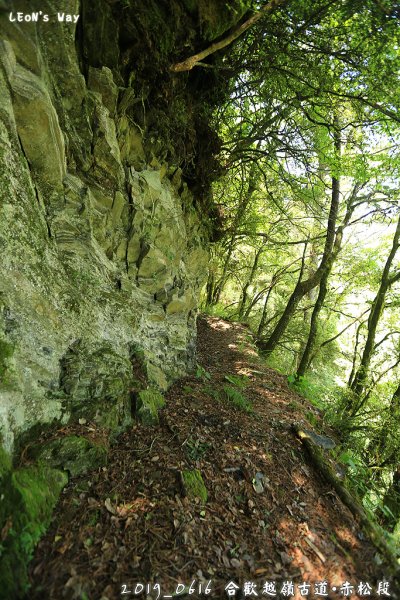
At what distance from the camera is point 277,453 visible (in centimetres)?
446

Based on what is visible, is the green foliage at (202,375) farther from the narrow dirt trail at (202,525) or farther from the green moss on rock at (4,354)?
the green moss on rock at (4,354)

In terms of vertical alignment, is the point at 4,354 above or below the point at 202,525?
above

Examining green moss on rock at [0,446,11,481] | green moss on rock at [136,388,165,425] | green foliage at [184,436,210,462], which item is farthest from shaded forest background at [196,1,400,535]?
green moss on rock at [0,446,11,481]

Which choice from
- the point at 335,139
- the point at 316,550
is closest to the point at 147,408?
the point at 316,550

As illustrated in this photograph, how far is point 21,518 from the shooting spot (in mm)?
2316

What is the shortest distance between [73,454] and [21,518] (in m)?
0.77

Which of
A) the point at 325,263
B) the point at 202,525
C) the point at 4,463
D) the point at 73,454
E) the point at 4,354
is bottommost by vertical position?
the point at 202,525

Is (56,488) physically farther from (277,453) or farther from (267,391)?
(267,391)

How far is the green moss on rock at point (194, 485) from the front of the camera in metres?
3.32

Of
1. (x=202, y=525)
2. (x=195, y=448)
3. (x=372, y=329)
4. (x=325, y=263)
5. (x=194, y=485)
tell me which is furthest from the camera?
(x=325, y=263)

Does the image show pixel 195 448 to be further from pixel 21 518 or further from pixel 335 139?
pixel 335 139

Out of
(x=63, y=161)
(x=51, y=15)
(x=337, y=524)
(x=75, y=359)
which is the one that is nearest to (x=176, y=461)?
(x=75, y=359)

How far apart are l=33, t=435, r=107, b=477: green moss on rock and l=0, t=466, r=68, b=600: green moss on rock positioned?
172 millimetres

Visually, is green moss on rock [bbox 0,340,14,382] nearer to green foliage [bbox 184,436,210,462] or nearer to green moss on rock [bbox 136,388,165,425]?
green moss on rock [bbox 136,388,165,425]
